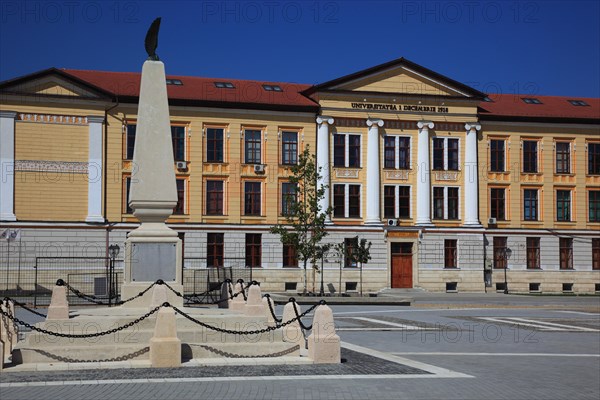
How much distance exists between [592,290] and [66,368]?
46859 mm

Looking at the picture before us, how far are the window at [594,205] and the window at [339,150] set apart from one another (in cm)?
1698

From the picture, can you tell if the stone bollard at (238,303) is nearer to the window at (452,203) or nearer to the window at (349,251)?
the window at (349,251)

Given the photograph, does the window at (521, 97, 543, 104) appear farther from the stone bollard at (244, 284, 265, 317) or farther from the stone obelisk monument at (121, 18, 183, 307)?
the stone obelisk monument at (121, 18, 183, 307)

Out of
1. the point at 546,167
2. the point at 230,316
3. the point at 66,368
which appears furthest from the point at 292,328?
the point at 546,167

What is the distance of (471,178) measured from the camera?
54438 mm

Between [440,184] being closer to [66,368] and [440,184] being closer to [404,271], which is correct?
[404,271]

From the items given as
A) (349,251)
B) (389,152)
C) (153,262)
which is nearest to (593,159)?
(389,152)

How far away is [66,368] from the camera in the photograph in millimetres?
15852

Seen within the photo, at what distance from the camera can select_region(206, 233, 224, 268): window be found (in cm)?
5025

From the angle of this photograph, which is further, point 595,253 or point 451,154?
point 595,253

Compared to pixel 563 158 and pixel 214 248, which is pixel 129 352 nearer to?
pixel 214 248

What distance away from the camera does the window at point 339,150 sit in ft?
173

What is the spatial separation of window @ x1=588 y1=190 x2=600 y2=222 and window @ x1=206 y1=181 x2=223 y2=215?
24.3 m

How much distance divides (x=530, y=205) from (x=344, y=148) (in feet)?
42.7
